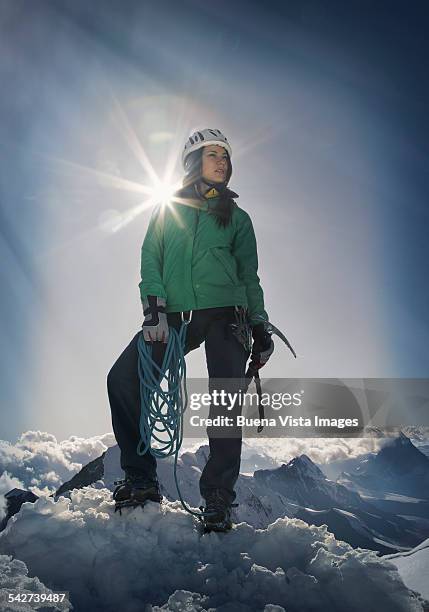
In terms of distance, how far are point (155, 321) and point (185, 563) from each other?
2.24 meters

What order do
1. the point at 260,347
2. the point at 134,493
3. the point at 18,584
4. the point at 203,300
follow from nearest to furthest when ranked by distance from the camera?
the point at 18,584, the point at 134,493, the point at 203,300, the point at 260,347

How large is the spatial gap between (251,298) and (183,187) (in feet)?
5.27

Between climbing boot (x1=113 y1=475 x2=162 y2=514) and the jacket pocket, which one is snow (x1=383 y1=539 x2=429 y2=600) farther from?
the jacket pocket

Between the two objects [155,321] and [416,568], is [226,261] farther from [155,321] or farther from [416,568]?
[416,568]

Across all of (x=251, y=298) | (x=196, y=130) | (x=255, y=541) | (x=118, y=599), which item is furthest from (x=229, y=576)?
(x=196, y=130)

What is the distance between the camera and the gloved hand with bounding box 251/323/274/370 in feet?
16.3

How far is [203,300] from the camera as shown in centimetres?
474

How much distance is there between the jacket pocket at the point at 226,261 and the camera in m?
4.91

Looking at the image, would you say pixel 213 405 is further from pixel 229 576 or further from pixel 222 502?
pixel 229 576

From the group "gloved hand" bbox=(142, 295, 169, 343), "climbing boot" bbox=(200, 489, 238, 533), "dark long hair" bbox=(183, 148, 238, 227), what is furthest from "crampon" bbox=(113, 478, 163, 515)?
"dark long hair" bbox=(183, 148, 238, 227)

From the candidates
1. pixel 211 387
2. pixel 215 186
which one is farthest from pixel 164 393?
pixel 215 186

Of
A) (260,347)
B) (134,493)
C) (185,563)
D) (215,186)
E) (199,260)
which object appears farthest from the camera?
(215,186)

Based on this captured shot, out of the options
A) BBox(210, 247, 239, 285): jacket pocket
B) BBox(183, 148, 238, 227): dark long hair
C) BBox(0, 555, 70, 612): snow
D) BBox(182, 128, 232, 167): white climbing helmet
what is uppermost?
BBox(182, 128, 232, 167): white climbing helmet

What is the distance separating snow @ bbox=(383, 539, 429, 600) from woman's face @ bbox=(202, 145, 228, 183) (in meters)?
4.31
